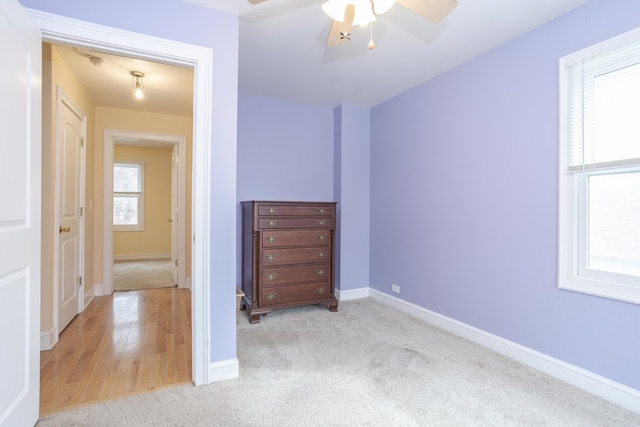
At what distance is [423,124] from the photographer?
124 inches

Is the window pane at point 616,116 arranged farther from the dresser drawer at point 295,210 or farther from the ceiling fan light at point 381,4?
the dresser drawer at point 295,210

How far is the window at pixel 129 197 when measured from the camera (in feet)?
21.0

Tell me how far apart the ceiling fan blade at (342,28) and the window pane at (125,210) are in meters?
6.22

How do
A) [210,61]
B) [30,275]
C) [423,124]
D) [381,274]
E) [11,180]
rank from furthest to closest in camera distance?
[381,274], [423,124], [210,61], [30,275], [11,180]

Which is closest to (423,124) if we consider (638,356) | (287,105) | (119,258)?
(287,105)

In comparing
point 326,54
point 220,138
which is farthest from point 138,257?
point 326,54

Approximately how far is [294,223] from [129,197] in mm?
4988

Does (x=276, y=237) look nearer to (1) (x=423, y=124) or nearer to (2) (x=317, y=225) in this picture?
(2) (x=317, y=225)

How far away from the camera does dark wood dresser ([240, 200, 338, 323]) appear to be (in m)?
3.02

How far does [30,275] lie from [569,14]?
342cm

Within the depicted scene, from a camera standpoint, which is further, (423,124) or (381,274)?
(381,274)

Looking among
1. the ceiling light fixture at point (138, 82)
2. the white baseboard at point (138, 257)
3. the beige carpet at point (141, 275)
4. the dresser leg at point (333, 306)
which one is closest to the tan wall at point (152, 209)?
the white baseboard at point (138, 257)

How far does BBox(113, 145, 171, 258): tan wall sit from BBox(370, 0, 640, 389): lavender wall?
523cm

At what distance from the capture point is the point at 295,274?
10.4ft
